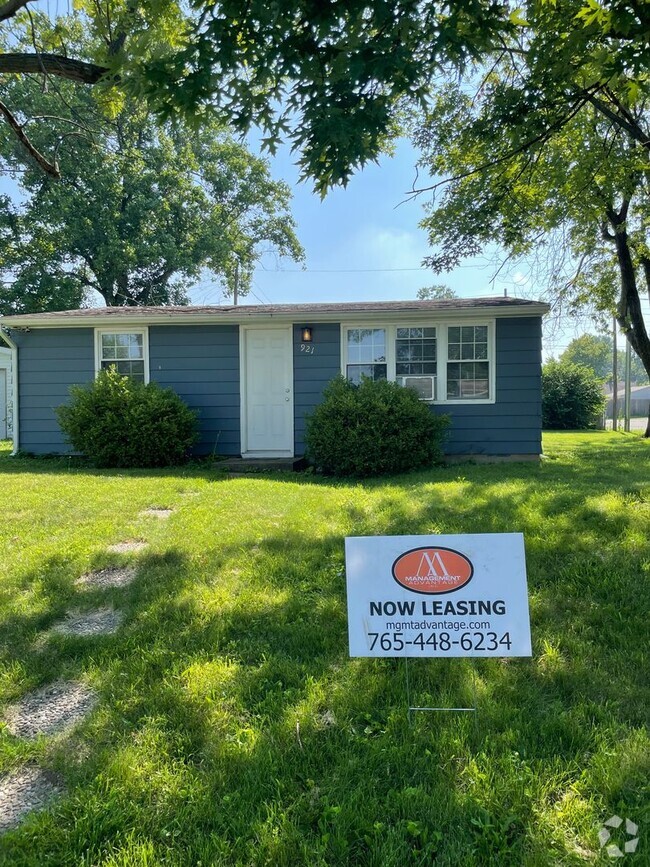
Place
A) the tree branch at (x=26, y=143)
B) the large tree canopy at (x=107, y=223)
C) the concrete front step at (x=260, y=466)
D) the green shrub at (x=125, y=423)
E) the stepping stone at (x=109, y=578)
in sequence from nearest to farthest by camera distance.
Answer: the stepping stone at (x=109, y=578), the tree branch at (x=26, y=143), the green shrub at (x=125, y=423), the concrete front step at (x=260, y=466), the large tree canopy at (x=107, y=223)

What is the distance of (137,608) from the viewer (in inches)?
120

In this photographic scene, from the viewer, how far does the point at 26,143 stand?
5789 millimetres

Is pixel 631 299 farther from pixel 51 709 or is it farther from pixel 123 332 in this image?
pixel 51 709

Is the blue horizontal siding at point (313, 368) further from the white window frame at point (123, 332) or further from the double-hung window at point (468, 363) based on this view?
the white window frame at point (123, 332)

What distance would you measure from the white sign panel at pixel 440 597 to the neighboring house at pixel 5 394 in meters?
17.4

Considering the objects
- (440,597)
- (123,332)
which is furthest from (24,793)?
(123,332)

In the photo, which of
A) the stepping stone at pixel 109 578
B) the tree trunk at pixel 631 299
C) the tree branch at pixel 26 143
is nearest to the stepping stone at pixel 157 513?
the stepping stone at pixel 109 578

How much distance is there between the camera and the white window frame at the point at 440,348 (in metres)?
8.75

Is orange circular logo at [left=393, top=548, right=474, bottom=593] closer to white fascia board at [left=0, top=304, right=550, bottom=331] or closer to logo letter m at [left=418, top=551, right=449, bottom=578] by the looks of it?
logo letter m at [left=418, top=551, right=449, bottom=578]

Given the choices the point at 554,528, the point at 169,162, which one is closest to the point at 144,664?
the point at 554,528

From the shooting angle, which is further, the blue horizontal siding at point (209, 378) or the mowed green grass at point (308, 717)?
the blue horizontal siding at point (209, 378)

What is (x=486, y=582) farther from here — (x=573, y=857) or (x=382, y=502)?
(x=382, y=502)

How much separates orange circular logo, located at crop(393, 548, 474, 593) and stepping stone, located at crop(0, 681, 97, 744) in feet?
4.88

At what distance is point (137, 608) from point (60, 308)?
20828mm
